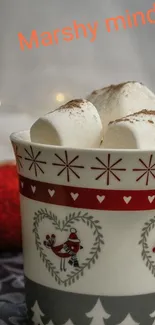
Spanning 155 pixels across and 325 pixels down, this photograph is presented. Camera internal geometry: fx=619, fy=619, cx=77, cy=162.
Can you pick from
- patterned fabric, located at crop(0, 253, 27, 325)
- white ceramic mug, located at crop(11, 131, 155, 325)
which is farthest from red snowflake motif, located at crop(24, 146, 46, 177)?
patterned fabric, located at crop(0, 253, 27, 325)

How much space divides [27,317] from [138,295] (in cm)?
9

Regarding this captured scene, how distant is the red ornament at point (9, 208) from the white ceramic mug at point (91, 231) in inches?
7.0

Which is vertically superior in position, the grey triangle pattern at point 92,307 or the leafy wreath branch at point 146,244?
the leafy wreath branch at point 146,244

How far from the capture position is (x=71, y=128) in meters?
0.36

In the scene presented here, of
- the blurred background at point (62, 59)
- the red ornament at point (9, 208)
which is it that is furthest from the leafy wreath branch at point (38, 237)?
the blurred background at point (62, 59)

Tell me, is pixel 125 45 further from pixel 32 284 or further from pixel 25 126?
pixel 32 284

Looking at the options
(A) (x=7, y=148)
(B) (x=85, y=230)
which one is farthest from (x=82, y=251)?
(A) (x=7, y=148)

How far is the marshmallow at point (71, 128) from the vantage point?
0.36 metres

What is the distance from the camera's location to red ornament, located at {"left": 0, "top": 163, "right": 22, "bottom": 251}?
56 cm

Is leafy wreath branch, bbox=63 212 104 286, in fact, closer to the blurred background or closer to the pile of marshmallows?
the pile of marshmallows

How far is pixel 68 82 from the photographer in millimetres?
665

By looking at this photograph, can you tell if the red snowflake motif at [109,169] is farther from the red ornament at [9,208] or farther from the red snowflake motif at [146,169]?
the red ornament at [9,208]

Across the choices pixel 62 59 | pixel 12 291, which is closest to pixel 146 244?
pixel 12 291

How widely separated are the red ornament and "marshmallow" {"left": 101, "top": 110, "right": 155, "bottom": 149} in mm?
217
